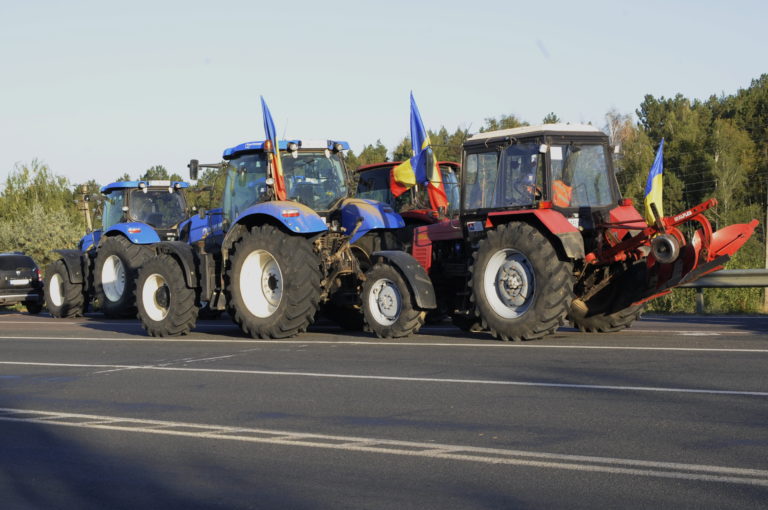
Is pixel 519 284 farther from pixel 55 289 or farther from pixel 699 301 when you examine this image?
pixel 55 289

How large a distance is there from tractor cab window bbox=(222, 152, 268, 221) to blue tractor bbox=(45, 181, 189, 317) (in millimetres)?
5527

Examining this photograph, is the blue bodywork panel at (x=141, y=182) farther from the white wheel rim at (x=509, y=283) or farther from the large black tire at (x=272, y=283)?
the white wheel rim at (x=509, y=283)

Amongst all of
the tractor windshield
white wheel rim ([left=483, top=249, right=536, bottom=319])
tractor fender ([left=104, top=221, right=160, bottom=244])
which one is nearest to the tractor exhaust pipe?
white wheel rim ([left=483, top=249, right=536, bottom=319])

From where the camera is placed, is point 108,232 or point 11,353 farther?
point 108,232

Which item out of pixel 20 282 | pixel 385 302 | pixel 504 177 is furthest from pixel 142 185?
pixel 504 177

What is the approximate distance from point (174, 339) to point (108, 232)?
7062 mm

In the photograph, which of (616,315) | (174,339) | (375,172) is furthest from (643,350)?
(375,172)

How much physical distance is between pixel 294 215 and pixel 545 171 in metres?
3.67

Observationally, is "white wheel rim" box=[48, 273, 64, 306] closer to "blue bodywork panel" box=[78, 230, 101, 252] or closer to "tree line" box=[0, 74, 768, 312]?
"blue bodywork panel" box=[78, 230, 101, 252]

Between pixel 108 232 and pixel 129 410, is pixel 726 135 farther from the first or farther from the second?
pixel 129 410

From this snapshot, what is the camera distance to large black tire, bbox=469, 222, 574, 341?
12.3m

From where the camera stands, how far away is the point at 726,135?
5872 centimetres

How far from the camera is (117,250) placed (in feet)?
69.9

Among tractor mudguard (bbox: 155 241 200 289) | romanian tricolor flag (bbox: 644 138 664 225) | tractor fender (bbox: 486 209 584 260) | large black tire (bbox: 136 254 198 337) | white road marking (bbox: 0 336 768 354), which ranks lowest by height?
white road marking (bbox: 0 336 768 354)
